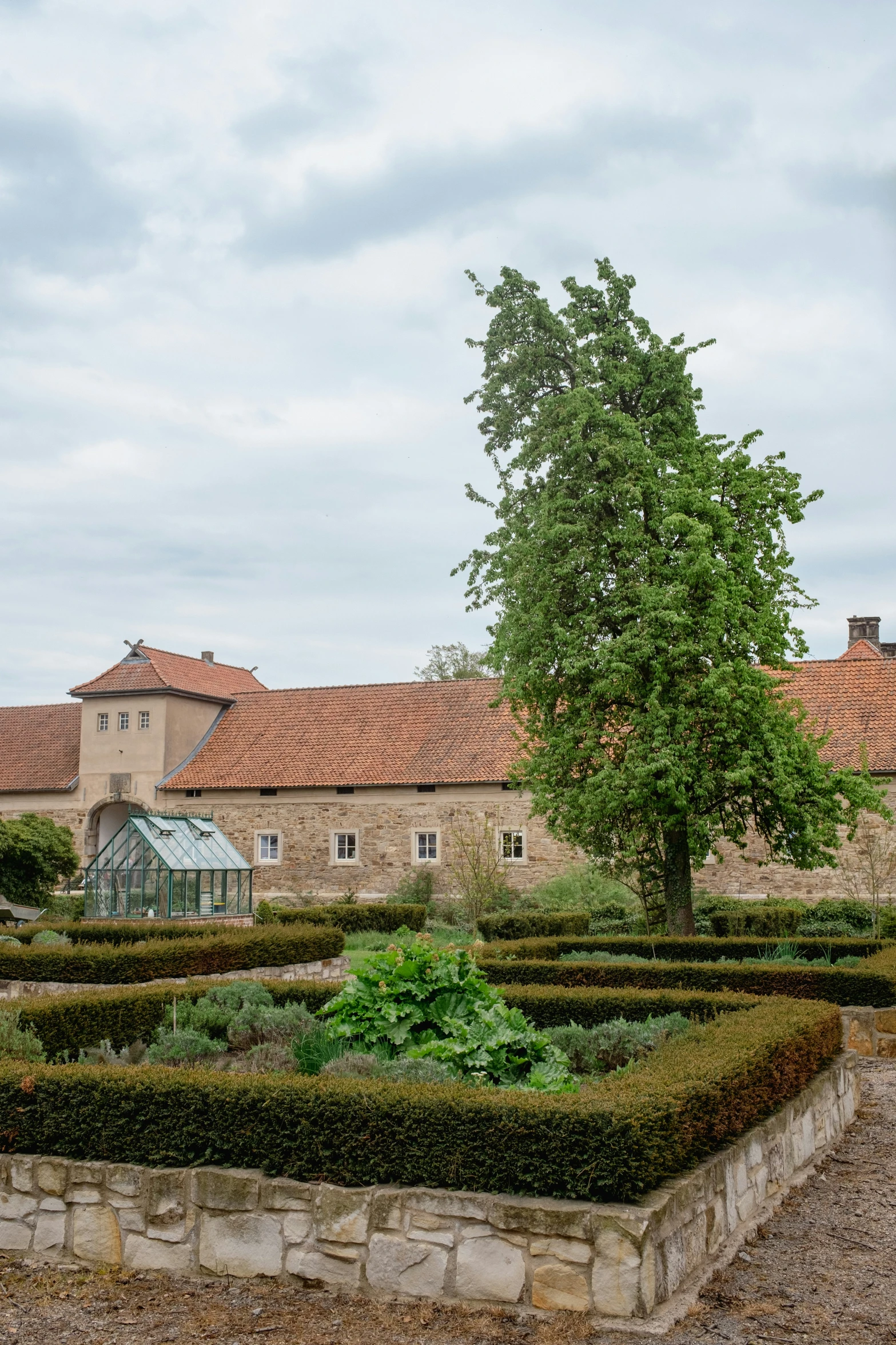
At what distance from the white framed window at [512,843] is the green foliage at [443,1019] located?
70.2ft

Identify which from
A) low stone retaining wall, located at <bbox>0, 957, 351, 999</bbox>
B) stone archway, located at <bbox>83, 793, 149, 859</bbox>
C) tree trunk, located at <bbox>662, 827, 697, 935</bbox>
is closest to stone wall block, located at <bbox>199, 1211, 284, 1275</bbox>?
low stone retaining wall, located at <bbox>0, 957, 351, 999</bbox>

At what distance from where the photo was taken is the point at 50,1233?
5199mm

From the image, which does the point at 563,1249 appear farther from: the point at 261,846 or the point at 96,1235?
the point at 261,846

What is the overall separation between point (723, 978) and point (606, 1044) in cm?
475

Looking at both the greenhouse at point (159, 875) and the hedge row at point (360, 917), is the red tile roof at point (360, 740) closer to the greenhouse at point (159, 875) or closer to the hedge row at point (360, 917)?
the hedge row at point (360, 917)

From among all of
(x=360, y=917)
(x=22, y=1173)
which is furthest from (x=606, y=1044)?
(x=360, y=917)

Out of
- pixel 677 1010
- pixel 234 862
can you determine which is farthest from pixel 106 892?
pixel 677 1010

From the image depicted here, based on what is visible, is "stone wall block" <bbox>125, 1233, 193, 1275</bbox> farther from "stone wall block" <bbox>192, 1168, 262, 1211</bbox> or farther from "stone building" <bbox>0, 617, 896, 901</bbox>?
"stone building" <bbox>0, 617, 896, 901</bbox>

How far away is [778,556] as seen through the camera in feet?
54.6

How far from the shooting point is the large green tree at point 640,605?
50.9 feet

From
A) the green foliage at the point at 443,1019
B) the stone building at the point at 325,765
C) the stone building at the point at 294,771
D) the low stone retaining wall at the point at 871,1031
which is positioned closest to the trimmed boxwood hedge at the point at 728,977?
the low stone retaining wall at the point at 871,1031

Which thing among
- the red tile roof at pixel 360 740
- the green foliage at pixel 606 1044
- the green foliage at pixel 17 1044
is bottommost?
the green foliage at pixel 606 1044

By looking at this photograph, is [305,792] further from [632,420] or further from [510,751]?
[632,420]

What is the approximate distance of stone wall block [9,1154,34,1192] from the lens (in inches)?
209
